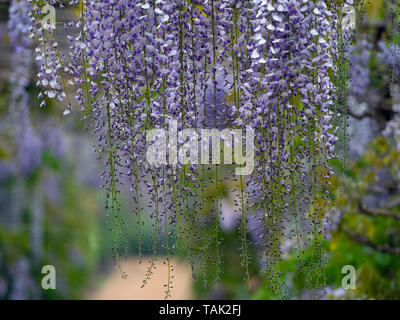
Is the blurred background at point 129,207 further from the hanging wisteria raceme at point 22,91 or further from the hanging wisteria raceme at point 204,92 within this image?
the hanging wisteria raceme at point 204,92

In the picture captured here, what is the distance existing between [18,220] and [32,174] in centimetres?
31

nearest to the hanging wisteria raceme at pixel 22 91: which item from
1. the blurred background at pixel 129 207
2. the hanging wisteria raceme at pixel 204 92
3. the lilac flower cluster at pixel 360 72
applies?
the blurred background at pixel 129 207

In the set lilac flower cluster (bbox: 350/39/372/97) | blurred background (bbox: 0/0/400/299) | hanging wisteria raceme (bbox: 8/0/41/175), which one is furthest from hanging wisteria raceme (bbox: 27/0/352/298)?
lilac flower cluster (bbox: 350/39/372/97)

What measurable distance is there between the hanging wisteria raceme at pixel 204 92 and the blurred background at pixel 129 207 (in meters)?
0.14

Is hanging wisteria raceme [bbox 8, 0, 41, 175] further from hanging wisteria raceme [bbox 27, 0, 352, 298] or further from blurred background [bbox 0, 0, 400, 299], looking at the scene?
hanging wisteria raceme [bbox 27, 0, 352, 298]

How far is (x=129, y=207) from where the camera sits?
128 cm

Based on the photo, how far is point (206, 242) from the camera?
3.70ft

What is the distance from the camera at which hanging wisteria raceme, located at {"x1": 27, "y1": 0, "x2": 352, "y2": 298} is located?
975mm

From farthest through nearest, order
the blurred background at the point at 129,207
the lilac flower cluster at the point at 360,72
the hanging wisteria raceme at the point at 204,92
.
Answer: the lilac flower cluster at the point at 360,72 → the blurred background at the point at 129,207 → the hanging wisteria raceme at the point at 204,92

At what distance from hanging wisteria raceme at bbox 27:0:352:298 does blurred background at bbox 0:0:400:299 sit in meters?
Result: 0.14

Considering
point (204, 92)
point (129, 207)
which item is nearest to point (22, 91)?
point (129, 207)

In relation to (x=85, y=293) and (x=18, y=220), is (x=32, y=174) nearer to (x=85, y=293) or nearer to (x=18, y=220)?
(x=18, y=220)

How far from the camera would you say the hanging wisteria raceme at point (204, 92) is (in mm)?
975
